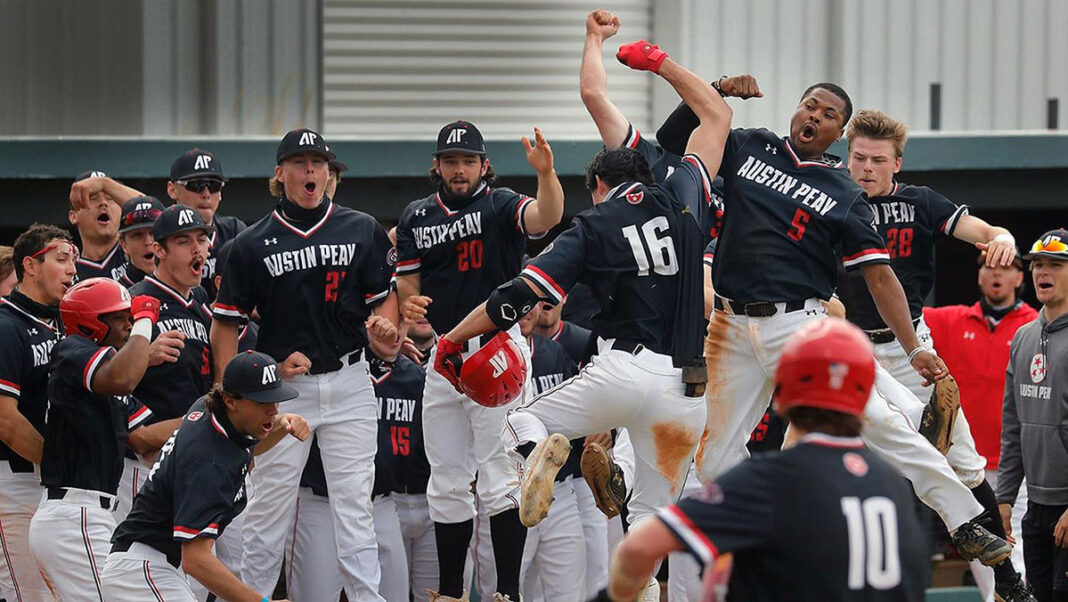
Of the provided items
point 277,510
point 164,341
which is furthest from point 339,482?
point 164,341

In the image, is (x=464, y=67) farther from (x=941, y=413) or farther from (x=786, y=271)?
(x=941, y=413)

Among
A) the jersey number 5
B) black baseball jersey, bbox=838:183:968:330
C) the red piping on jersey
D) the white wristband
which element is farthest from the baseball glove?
the white wristband

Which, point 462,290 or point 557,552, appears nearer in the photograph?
point 462,290

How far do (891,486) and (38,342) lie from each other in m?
4.52

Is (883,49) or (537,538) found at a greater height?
(883,49)

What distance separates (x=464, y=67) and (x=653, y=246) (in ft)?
16.1

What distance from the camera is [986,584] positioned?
716cm

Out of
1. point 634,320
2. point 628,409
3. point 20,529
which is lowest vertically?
point 20,529

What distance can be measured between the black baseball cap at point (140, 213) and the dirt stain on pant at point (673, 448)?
307 cm

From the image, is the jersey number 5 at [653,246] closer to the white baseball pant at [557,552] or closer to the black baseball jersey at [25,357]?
the white baseball pant at [557,552]

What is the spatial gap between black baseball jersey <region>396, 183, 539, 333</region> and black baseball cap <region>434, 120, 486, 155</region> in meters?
0.23


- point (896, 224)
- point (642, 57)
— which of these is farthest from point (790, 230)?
point (896, 224)

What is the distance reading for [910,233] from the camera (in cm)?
751

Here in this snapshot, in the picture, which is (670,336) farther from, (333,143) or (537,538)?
(333,143)
